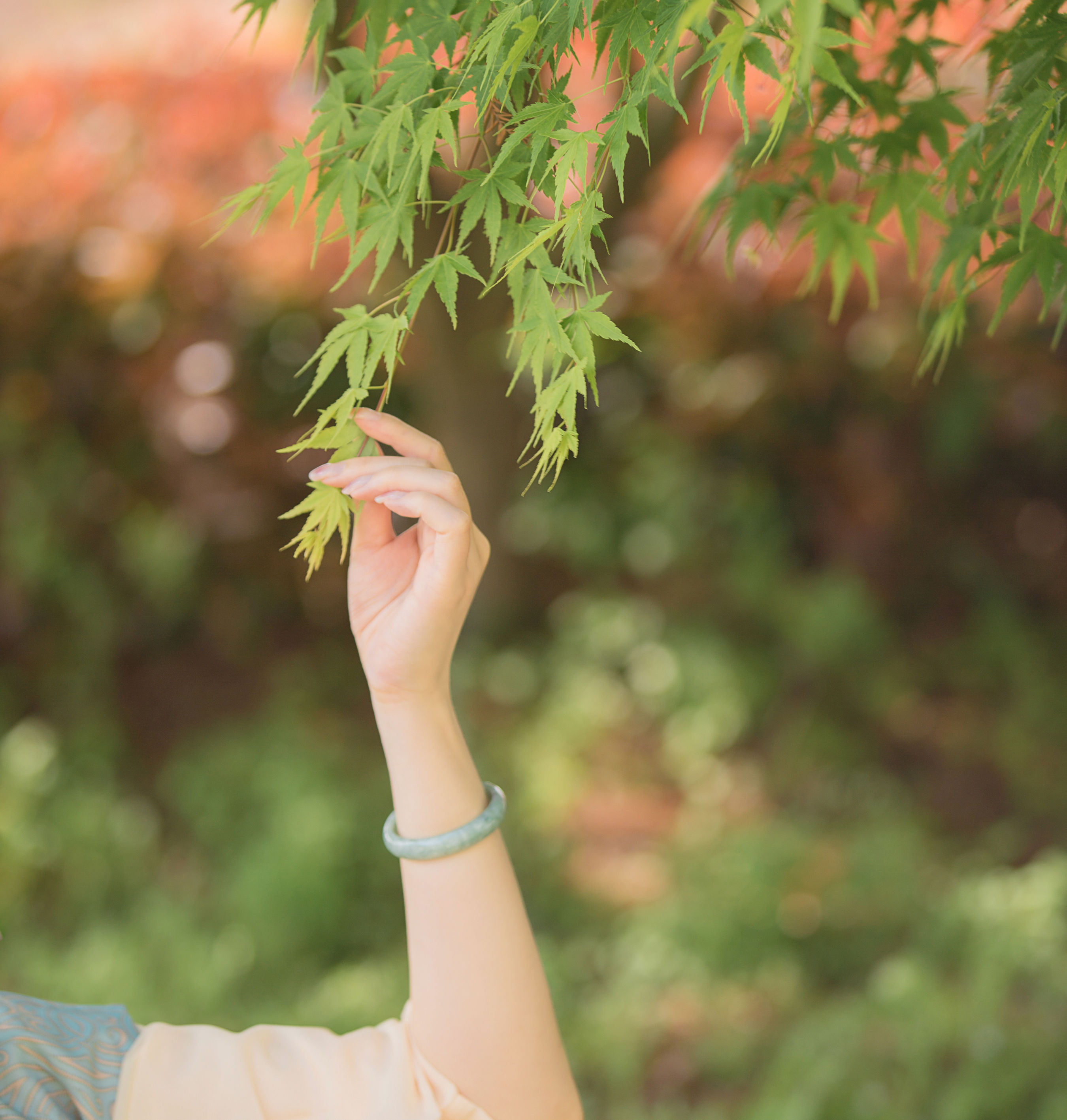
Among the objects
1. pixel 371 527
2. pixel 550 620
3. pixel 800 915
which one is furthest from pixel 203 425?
pixel 371 527

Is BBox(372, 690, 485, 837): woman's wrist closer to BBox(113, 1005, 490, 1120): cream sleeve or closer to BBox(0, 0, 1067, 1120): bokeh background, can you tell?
BBox(113, 1005, 490, 1120): cream sleeve

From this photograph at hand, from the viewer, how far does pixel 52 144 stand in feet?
11.9

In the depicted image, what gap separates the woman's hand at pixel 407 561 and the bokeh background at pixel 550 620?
70.2 inches

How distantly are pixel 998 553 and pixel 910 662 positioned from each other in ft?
2.32

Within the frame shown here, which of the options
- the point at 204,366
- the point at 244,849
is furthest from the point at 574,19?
the point at 204,366

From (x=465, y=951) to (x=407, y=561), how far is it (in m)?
0.43

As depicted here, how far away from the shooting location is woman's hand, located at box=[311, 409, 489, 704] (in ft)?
3.30

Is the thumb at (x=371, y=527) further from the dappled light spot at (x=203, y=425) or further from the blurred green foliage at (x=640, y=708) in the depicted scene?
the dappled light spot at (x=203, y=425)

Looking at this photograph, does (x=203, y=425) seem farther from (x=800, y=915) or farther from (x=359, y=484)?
(x=359, y=484)

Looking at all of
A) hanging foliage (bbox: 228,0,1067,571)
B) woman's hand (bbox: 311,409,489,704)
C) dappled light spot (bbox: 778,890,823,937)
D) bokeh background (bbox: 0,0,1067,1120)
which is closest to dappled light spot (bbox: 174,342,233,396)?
bokeh background (bbox: 0,0,1067,1120)

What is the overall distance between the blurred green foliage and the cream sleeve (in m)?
1.43

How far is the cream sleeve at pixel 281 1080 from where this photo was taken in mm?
1039

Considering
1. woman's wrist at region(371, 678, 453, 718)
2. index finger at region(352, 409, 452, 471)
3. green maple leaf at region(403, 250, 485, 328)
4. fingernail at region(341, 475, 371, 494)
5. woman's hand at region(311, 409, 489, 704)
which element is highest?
green maple leaf at region(403, 250, 485, 328)

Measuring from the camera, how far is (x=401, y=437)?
3.52ft
